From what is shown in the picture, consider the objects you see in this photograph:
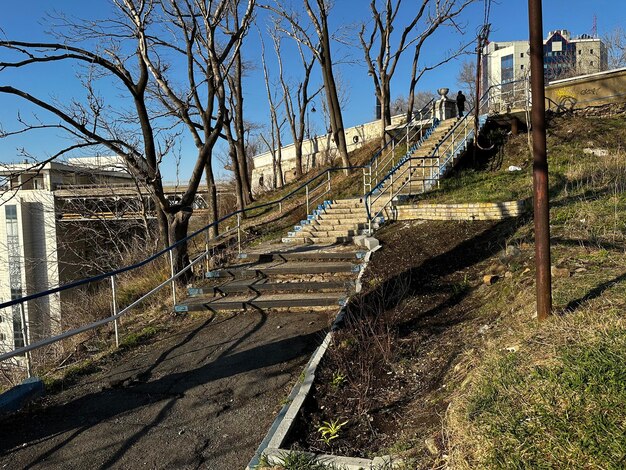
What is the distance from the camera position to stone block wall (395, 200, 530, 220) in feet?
31.8

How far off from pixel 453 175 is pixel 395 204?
3.48 metres

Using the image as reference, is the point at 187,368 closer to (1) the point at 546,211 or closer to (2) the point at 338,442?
(2) the point at 338,442

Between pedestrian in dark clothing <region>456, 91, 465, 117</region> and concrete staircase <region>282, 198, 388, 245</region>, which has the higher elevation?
pedestrian in dark clothing <region>456, 91, 465, 117</region>

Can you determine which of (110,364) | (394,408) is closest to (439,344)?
(394,408)

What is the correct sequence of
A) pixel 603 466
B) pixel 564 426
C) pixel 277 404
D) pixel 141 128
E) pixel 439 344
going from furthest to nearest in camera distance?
1. pixel 141 128
2. pixel 439 344
3. pixel 277 404
4. pixel 564 426
5. pixel 603 466

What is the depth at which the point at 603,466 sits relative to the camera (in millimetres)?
2443

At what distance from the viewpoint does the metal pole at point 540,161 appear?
168 inches

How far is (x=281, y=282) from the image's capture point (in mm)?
8453

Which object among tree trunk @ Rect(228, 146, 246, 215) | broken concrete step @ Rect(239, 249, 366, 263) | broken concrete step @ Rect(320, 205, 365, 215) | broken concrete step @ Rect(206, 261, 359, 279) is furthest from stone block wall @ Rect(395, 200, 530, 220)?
tree trunk @ Rect(228, 146, 246, 215)

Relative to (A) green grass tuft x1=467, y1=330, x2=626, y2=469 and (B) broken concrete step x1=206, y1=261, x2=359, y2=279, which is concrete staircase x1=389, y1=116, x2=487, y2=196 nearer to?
(B) broken concrete step x1=206, y1=261, x2=359, y2=279

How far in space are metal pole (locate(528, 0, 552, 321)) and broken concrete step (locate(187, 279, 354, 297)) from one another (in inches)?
149

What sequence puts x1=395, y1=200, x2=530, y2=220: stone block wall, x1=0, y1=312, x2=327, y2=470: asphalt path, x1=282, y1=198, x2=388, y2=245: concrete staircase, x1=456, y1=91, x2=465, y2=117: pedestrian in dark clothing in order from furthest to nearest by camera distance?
x1=456, y1=91, x2=465, y2=117: pedestrian in dark clothing < x1=282, y1=198, x2=388, y2=245: concrete staircase < x1=395, y1=200, x2=530, y2=220: stone block wall < x1=0, y1=312, x2=327, y2=470: asphalt path

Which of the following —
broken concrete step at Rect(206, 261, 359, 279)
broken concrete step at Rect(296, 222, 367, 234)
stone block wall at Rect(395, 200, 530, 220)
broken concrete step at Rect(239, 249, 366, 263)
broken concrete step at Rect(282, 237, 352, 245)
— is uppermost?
stone block wall at Rect(395, 200, 530, 220)

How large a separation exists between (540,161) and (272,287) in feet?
16.7
